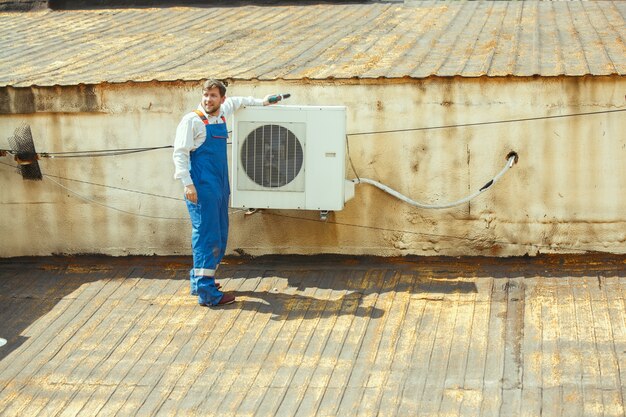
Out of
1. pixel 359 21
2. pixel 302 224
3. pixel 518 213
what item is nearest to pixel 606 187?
pixel 518 213

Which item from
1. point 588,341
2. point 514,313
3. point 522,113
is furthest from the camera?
point 522,113

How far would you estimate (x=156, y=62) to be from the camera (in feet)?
33.4

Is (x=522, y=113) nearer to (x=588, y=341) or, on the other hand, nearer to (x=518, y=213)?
(x=518, y=213)

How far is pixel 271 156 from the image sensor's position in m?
8.80

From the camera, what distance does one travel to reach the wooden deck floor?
6547 mm

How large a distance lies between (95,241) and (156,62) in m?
1.94

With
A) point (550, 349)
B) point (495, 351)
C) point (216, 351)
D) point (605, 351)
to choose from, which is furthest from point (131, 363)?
point (605, 351)

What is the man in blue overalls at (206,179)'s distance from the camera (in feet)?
26.5

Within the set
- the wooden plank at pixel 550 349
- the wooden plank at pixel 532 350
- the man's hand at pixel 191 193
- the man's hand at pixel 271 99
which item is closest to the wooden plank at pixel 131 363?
the man's hand at pixel 191 193

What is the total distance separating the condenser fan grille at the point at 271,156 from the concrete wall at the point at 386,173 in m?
0.55

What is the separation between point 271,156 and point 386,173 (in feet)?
3.53

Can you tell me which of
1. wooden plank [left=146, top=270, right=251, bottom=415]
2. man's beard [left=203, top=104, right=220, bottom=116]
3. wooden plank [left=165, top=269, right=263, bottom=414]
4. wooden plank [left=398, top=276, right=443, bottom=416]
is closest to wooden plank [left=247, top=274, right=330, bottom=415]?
wooden plank [left=165, top=269, right=263, bottom=414]

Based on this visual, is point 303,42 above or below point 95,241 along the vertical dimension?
above

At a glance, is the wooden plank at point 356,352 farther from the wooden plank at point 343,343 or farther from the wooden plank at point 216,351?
the wooden plank at point 216,351
